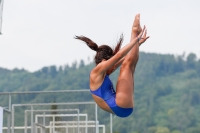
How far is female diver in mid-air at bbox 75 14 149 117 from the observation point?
8.02 meters

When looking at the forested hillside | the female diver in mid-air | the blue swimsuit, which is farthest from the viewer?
the forested hillside

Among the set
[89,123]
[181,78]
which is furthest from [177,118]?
[89,123]

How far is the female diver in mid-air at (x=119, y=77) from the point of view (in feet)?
26.3

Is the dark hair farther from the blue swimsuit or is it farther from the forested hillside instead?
the forested hillside

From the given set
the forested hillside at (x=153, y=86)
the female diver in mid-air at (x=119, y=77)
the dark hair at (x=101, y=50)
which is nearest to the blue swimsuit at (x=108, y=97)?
the female diver in mid-air at (x=119, y=77)

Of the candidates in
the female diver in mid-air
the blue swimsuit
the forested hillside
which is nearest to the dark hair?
the female diver in mid-air

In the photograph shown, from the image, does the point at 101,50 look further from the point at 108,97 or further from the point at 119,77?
the point at 108,97

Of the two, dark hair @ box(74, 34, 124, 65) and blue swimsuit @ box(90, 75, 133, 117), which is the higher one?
dark hair @ box(74, 34, 124, 65)

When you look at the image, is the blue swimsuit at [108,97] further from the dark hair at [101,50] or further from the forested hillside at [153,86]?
the forested hillside at [153,86]

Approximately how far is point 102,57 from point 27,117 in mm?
6452

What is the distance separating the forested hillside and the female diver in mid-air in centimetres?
5790

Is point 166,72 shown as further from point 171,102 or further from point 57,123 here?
point 57,123

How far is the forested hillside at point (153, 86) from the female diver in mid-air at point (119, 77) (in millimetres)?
57898

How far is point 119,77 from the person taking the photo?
8.13 meters
